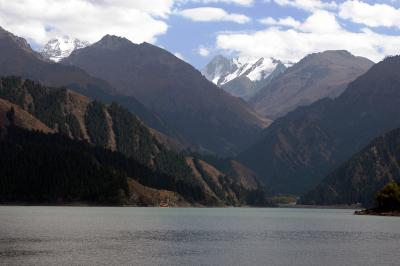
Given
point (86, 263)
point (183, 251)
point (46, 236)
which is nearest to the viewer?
point (86, 263)

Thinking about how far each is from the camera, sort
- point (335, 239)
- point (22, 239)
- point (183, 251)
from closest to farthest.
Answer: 1. point (183, 251)
2. point (22, 239)
3. point (335, 239)

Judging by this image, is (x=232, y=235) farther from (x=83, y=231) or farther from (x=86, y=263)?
(x=86, y=263)

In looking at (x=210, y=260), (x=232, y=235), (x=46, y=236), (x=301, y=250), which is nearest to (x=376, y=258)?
(x=301, y=250)

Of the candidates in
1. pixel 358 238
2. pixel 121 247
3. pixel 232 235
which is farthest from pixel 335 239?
pixel 121 247

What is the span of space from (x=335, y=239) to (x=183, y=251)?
2163 inches

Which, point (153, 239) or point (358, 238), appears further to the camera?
point (358, 238)

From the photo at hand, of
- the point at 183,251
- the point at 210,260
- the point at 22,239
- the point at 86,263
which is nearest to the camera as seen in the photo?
the point at 86,263

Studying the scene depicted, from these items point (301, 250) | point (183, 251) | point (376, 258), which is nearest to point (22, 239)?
point (183, 251)

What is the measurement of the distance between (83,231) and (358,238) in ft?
233

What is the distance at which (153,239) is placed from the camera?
164m

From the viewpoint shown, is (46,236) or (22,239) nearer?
(22,239)

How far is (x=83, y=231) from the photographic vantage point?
183 m

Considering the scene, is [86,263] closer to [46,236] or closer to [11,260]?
[11,260]

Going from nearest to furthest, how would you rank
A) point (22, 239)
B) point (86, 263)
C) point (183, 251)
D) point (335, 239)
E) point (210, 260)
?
point (86, 263) → point (210, 260) → point (183, 251) → point (22, 239) → point (335, 239)
